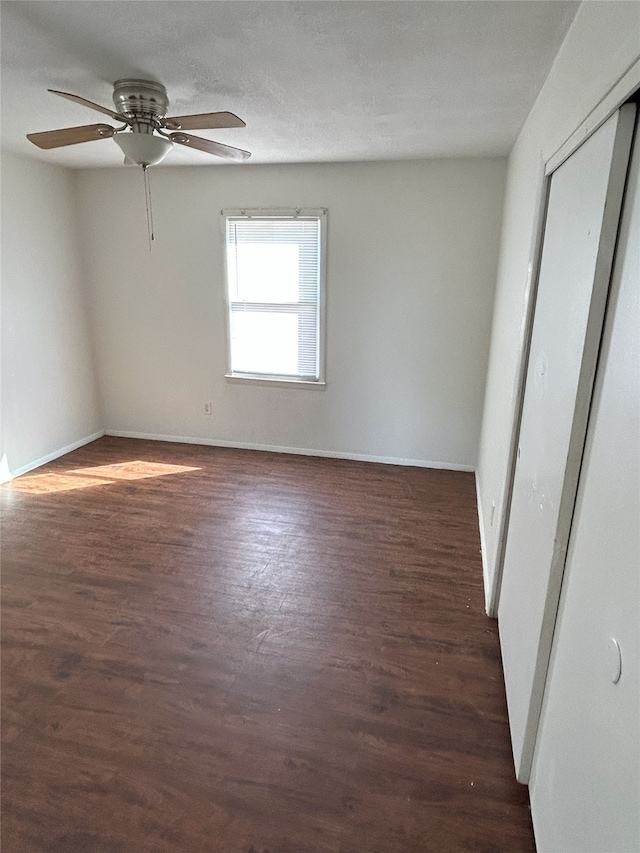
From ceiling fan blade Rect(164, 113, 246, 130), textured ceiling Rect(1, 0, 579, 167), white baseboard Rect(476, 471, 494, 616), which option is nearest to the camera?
textured ceiling Rect(1, 0, 579, 167)

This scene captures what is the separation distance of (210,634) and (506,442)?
167cm

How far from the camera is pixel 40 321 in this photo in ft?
13.3

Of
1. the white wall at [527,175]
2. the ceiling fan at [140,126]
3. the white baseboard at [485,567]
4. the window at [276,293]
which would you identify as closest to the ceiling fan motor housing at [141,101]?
the ceiling fan at [140,126]

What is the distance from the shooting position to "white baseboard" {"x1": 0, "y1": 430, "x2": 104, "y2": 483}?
392cm

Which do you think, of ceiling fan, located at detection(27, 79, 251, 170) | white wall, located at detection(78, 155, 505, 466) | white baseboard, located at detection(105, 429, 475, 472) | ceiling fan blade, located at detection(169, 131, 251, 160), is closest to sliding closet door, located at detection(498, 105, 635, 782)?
ceiling fan, located at detection(27, 79, 251, 170)

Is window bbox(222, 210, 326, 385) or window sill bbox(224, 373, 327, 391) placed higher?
window bbox(222, 210, 326, 385)

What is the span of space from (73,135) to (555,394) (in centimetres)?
228

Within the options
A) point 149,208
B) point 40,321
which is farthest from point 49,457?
point 149,208

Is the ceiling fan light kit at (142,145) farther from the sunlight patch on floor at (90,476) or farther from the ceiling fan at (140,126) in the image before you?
the sunlight patch on floor at (90,476)

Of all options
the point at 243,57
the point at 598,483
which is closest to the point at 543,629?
the point at 598,483

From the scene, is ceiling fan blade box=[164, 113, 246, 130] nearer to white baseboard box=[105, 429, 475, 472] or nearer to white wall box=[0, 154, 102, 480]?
white wall box=[0, 154, 102, 480]

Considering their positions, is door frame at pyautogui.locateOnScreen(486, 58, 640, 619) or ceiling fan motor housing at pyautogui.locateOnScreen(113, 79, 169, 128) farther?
ceiling fan motor housing at pyautogui.locateOnScreen(113, 79, 169, 128)

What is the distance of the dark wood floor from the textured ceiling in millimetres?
2383

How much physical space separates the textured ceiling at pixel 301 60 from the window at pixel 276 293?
43.8 inches
